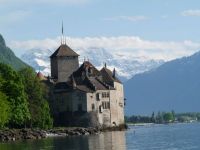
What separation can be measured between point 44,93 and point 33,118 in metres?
16.9

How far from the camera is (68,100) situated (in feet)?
519

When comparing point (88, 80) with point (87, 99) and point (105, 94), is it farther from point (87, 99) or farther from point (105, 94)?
point (87, 99)

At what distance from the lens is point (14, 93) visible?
125 meters

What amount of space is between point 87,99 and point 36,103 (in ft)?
66.1

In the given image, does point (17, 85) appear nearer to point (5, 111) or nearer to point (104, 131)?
point (5, 111)

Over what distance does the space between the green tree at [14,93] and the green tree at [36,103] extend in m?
7.05

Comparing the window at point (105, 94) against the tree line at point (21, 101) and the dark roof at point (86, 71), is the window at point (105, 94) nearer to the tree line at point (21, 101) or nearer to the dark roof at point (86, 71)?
the dark roof at point (86, 71)

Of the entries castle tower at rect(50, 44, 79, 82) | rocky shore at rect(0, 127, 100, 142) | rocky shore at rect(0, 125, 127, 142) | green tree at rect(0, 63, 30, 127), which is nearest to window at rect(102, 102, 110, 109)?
rocky shore at rect(0, 125, 127, 142)

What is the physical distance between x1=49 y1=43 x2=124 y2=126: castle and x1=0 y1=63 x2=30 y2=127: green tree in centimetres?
2939

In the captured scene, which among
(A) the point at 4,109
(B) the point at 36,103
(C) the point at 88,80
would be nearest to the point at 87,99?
(C) the point at 88,80

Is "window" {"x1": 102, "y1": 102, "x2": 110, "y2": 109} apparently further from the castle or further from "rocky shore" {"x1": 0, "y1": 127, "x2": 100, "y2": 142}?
"rocky shore" {"x1": 0, "y1": 127, "x2": 100, "y2": 142}

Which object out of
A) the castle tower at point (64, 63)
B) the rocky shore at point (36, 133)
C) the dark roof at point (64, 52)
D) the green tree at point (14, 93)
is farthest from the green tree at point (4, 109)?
the dark roof at point (64, 52)

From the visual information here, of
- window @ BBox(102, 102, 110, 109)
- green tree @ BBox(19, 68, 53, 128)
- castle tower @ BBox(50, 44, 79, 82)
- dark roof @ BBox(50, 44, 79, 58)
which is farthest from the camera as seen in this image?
castle tower @ BBox(50, 44, 79, 82)

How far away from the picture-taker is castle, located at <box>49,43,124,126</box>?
155375 millimetres
